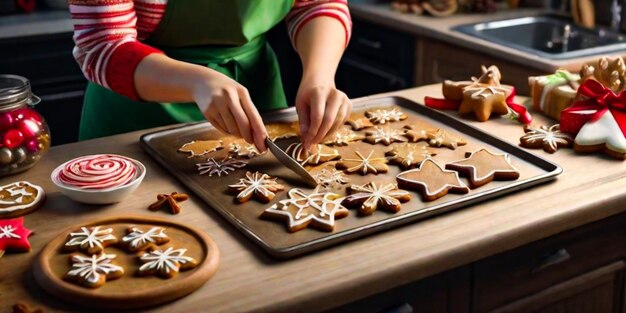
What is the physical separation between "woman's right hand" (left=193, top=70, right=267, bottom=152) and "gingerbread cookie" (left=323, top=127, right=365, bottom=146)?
14cm

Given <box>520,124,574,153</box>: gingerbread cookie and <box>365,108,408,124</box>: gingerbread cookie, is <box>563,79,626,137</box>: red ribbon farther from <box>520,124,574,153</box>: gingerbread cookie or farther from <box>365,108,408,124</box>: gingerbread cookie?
<box>365,108,408,124</box>: gingerbread cookie

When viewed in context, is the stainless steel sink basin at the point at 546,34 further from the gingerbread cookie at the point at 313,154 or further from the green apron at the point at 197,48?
the gingerbread cookie at the point at 313,154

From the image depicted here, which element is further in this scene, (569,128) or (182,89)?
(569,128)

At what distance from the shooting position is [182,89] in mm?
1191

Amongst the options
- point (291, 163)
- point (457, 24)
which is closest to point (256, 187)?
point (291, 163)

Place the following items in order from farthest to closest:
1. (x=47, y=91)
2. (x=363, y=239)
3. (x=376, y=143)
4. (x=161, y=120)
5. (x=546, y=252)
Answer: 1. (x=47, y=91)
2. (x=161, y=120)
3. (x=376, y=143)
4. (x=546, y=252)
5. (x=363, y=239)

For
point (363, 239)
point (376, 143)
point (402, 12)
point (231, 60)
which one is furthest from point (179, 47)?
point (402, 12)

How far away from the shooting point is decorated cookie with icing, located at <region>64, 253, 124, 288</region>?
2.84ft

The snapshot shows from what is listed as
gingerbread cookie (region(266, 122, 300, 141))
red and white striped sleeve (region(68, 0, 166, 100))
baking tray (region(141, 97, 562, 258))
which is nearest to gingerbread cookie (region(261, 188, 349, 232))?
→ baking tray (region(141, 97, 562, 258))

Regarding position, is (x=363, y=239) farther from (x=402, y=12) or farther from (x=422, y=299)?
(x=402, y=12)

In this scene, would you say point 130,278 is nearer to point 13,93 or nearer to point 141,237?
point 141,237

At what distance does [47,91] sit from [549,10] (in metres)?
1.67

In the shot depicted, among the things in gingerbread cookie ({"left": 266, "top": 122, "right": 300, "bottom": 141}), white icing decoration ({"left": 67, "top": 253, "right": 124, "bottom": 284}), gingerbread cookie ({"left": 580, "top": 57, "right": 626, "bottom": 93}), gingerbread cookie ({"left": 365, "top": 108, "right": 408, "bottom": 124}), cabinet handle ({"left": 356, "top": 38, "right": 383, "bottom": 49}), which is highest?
gingerbread cookie ({"left": 580, "top": 57, "right": 626, "bottom": 93})

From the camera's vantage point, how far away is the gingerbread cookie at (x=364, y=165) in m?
1.16
